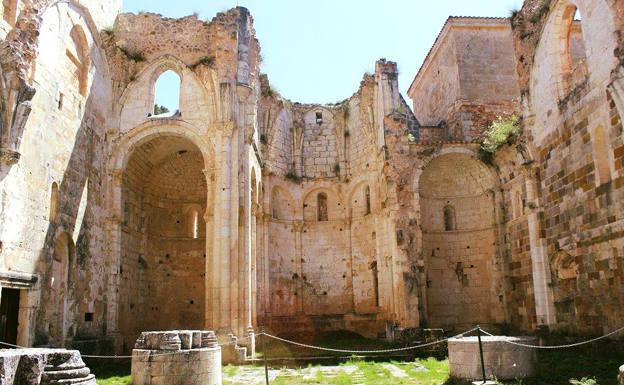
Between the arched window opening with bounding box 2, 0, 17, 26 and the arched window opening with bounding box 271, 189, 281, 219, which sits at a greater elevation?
the arched window opening with bounding box 2, 0, 17, 26

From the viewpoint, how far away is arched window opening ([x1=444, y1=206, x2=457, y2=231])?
22734 millimetres

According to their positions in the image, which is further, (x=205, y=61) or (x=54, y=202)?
(x=205, y=61)

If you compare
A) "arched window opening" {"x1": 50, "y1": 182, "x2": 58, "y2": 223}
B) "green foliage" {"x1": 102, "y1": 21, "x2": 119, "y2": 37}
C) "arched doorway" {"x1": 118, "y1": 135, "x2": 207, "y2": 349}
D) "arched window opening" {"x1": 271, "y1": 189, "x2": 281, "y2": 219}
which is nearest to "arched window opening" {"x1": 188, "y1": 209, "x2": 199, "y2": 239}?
"arched doorway" {"x1": 118, "y1": 135, "x2": 207, "y2": 349}

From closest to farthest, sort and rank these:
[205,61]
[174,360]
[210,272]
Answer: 1. [174,360]
2. [210,272]
3. [205,61]

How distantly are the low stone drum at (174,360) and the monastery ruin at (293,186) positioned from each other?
4.21m

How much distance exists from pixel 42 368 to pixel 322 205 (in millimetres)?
17981

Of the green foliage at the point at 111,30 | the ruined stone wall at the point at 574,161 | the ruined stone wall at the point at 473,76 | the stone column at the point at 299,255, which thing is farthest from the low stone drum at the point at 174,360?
the ruined stone wall at the point at 473,76

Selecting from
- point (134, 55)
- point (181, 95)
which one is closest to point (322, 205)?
point (181, 95)

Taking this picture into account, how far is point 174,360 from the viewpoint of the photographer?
10594mm

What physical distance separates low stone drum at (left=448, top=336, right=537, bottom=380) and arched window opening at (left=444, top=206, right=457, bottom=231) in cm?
1163

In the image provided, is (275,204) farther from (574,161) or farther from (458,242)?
(574,161)

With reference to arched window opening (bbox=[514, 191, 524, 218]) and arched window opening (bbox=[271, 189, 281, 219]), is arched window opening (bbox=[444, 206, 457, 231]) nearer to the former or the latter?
arched window opening (bbox=[514, 191, 524, 218])

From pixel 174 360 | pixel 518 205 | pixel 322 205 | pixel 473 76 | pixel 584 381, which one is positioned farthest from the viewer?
pixel 473 76

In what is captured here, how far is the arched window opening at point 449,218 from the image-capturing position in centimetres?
2273
